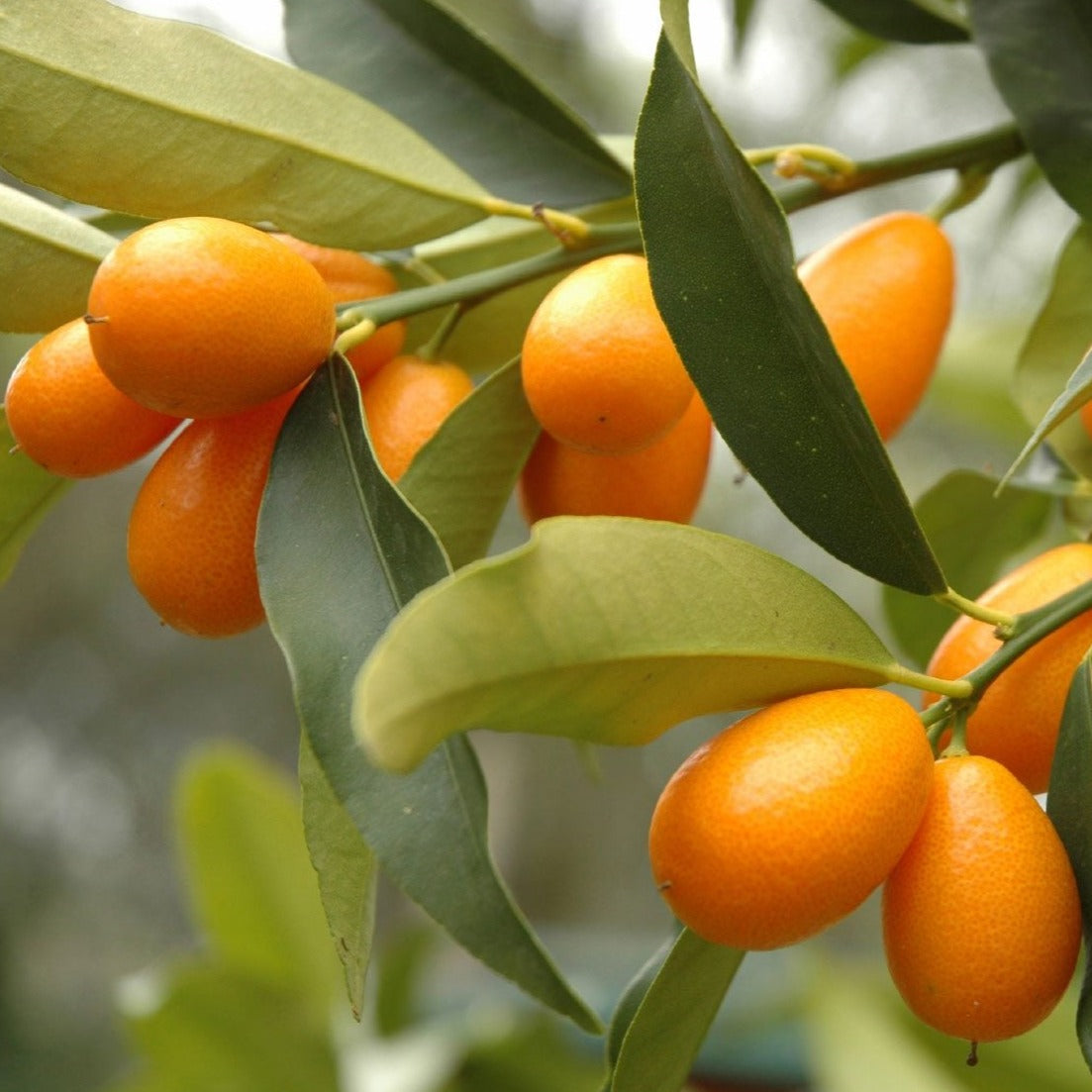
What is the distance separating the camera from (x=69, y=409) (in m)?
0.45

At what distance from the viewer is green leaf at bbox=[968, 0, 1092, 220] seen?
0.55 metres

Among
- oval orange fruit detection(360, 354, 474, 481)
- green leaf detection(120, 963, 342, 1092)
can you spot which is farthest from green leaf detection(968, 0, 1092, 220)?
green leaf detection(120, 963, 342, 1092)

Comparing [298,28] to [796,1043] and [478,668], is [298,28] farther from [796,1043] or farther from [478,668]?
[796,1043]

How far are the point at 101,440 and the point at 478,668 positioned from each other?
197 mm

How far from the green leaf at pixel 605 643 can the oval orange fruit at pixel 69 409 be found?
6.2 inches

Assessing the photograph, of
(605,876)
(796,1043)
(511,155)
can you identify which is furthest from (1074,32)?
(605,876)

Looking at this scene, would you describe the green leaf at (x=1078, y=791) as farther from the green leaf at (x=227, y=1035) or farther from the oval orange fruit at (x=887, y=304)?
the green leaf at (x=227, y=1035)

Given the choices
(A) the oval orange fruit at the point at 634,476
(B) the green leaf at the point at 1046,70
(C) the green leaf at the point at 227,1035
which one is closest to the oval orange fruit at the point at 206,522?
(A) the oval orange fruit at the point at 634,476

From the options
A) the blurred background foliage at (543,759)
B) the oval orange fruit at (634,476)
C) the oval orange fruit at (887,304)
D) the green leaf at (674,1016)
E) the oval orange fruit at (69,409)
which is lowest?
the blurred background foliage at (543,759)

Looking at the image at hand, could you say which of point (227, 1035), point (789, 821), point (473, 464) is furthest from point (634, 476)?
point (227, 1035)

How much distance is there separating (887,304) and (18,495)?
348 mm

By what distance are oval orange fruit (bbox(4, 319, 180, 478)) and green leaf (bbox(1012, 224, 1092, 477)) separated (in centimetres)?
37

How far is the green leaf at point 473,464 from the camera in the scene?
474 mm

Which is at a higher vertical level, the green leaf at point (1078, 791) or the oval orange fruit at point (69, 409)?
the oval orange fruit at point (69, 409)
